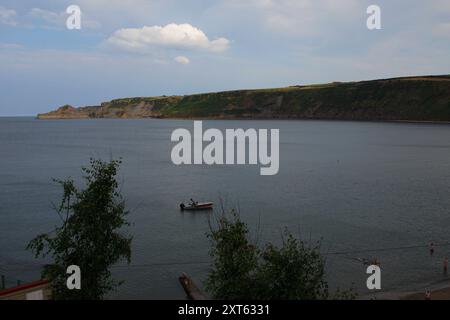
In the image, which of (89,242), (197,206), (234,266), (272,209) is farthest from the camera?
(197,206)

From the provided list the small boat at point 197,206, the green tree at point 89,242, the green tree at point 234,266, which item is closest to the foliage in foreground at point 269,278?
the green tree at point 234,266

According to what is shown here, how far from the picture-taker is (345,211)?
2685 inches

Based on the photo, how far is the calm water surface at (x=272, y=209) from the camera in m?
45.3

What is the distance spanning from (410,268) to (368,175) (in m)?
59.4

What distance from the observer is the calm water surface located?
45.3 meters

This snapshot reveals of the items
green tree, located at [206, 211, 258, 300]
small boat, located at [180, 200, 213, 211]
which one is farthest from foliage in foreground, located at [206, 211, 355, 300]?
small boat, located at [180, 200, 213, 211]

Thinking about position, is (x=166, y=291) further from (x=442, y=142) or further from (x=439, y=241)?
(x=442, y=142)

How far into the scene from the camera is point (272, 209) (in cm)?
6869

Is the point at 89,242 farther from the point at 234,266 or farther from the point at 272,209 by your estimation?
the point at 272,209

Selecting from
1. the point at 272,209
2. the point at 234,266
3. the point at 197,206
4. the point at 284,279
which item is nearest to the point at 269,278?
the point at 284,279

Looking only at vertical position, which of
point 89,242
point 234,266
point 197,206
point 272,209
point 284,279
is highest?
point 89,242

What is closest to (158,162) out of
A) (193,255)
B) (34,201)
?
(34,201)

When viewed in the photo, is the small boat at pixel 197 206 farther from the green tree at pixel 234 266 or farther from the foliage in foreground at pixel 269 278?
the foliage in foreground at pixel 269 278

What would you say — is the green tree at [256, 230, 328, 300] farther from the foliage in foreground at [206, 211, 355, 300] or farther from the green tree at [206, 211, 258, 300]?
the green tree at [206, 211, 258, 300]
